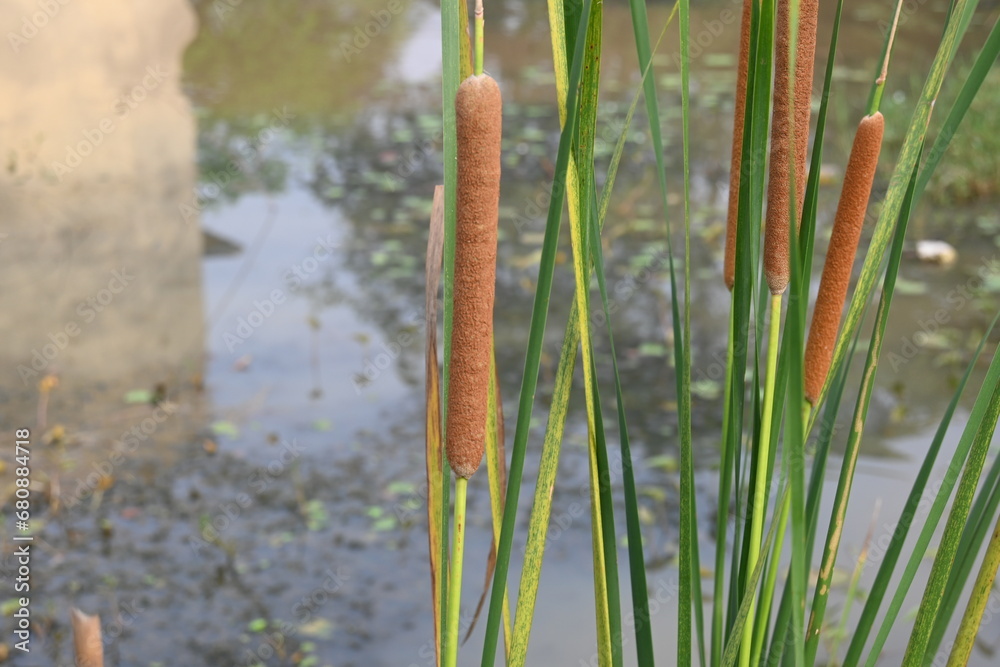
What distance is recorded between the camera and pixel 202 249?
454 cm

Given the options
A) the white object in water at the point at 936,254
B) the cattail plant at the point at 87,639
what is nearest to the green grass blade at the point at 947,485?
the cattail plant at the point at 87,639

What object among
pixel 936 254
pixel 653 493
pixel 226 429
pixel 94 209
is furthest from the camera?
pixel 94 209

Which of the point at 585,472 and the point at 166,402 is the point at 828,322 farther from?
the point at 166,402

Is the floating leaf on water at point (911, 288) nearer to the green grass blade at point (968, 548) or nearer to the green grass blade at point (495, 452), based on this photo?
the green grass blade at point (968, 548)

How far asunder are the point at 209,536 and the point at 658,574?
4.14 feet

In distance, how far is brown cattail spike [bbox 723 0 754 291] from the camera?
37.9 inches

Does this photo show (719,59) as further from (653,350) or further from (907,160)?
(907,160)

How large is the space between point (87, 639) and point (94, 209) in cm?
423

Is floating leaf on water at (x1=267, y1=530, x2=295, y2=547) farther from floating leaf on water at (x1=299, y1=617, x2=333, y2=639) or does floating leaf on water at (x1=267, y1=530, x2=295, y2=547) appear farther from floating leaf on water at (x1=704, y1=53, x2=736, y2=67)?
floating leaf on water at (x1=704, y1=53, x2=736, y2=67)

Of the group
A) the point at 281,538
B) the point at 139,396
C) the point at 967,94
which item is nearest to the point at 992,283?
the point at 281,538

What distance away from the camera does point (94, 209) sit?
4.85 metres

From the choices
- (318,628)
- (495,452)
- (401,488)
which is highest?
(495,452)

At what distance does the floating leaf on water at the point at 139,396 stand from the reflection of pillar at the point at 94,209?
0.12 feet

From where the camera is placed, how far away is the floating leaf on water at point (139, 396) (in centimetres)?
344
